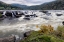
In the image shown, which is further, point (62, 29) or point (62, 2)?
point (62, 2)

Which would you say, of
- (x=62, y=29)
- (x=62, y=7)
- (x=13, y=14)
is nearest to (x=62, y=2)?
(x=62, y=7)

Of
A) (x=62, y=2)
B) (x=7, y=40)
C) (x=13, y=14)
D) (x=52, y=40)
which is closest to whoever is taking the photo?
(x=52, y=40)

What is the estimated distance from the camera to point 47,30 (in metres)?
15.2

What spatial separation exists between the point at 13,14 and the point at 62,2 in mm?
69694

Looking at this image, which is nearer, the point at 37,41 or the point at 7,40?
the point at 37,41

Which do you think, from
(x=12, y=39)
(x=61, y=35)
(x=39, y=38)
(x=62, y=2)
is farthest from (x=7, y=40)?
(x=62, y=2)

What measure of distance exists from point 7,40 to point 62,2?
10264 cm

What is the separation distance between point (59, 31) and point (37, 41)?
4.72 m

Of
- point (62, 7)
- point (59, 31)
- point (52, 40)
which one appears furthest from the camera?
point (62, 7)

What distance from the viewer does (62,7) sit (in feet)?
340

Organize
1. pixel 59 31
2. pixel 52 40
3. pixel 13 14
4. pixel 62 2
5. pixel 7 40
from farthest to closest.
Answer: pixel 62 2, pixel 13 14, pixel 59 31, pixel 7 40, pixel 52 40

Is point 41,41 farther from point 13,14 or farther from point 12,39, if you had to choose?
point 13,14

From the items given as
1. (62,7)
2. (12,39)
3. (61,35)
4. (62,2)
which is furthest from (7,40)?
(62,2)

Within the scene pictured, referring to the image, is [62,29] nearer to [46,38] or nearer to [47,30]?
[47,30]
